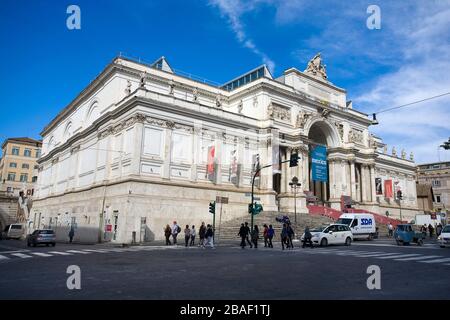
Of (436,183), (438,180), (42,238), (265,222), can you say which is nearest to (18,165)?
(42,238)

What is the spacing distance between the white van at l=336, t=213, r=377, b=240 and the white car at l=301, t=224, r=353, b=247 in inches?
233

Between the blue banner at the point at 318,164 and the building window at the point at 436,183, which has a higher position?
the building window at the point at 436,183

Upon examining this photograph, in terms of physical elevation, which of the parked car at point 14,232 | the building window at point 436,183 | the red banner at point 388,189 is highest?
the building window at point 436,183

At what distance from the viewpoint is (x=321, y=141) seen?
54.5 metres

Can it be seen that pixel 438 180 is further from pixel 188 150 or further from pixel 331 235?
pixel 188 150

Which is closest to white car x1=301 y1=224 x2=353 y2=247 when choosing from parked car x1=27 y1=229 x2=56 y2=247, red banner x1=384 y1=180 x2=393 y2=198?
parked car x1=27 y1=229 x2=56 y2=247

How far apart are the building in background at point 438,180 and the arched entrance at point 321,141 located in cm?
4207

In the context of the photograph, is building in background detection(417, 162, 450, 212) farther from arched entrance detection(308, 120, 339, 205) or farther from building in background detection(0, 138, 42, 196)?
building in background detection(0, 138, 42, 196)

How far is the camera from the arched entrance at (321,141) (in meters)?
52.2

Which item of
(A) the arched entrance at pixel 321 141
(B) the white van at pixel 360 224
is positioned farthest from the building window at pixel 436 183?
(B) the white van at pixel 360 224

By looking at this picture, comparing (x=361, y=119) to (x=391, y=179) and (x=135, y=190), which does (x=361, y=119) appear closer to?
(x=391, y=179)

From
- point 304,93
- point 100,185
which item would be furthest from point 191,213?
point 304,93

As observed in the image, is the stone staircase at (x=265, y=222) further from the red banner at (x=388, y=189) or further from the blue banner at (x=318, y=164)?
the red banner at (x=388, y=189)

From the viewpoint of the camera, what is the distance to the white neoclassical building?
33.0m
